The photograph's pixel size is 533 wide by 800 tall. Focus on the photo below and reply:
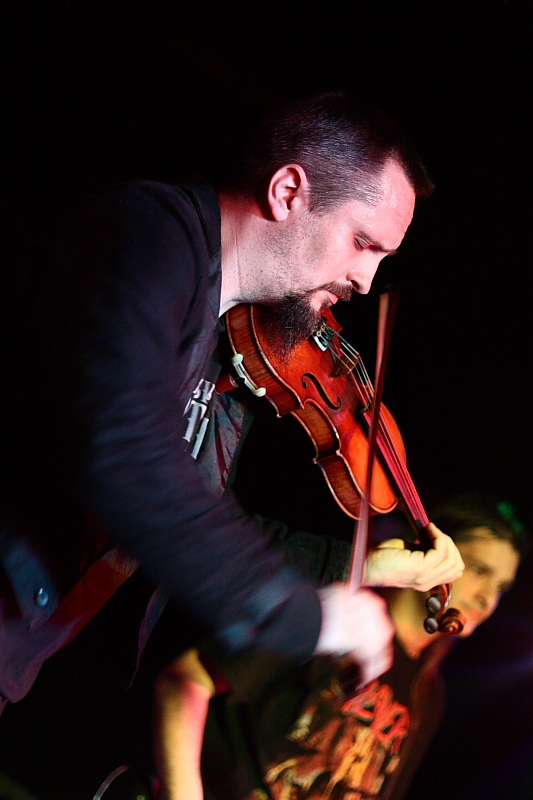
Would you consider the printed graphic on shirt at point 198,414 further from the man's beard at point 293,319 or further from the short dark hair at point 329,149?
Answer: the short dark hair at point 329,149

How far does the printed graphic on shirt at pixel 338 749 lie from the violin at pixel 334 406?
1.01 feet

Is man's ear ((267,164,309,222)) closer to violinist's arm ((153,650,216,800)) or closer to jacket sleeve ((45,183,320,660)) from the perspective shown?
jacket sleeve ((45,183,320,660))

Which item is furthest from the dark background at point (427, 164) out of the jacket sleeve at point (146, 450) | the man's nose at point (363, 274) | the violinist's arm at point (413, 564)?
the jacket sleeve at point (146, 450)

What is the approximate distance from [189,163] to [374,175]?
63 centimetres

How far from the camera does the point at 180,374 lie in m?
0.99

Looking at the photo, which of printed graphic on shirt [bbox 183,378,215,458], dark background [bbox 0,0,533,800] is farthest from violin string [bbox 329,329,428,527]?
printed graphic on shirt [bbox 183,378,215,458]

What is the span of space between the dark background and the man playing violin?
0.25 metres

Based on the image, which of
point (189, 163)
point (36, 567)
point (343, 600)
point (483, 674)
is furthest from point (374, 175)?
point (483, 674)

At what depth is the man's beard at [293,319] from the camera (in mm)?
1353

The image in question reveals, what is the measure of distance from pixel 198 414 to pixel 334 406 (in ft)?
1.17

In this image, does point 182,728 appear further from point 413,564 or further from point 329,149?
point 329,149

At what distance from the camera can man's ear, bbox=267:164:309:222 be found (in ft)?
4.06

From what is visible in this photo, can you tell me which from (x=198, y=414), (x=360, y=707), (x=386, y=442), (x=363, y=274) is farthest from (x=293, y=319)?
(x=360, y=707)

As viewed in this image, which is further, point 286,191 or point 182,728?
point 182,728
